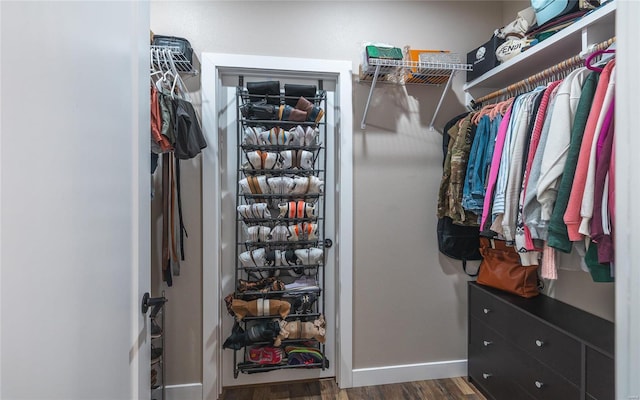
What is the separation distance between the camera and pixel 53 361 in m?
0.56

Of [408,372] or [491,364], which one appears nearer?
[491,364]

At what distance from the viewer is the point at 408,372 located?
2002mm

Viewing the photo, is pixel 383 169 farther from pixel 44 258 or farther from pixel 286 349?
pixel 44 258

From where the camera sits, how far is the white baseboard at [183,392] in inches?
71.6

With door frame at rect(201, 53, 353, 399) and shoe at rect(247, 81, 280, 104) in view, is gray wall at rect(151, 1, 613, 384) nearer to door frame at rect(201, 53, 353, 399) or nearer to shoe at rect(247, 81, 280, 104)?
door frame at rect(201, 53, 353, 399)

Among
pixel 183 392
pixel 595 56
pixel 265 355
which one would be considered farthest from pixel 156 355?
pixel 595 56

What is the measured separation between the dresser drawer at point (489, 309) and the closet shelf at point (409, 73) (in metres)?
1.12

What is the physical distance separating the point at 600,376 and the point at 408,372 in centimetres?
107

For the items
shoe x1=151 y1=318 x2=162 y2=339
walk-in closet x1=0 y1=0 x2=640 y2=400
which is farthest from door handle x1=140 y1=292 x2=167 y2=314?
shoe x1=151 y1=318 x2=162 y2=339

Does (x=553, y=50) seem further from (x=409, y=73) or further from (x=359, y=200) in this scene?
(x=359, y=200)

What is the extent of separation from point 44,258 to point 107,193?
0.23 metres

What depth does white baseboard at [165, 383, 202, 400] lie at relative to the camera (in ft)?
5.97

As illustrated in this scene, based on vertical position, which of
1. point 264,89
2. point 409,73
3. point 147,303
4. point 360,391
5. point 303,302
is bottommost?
point 360,391

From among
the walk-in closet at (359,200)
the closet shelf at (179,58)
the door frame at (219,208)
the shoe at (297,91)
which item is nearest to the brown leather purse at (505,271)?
the walk-in closet at (359,200)
